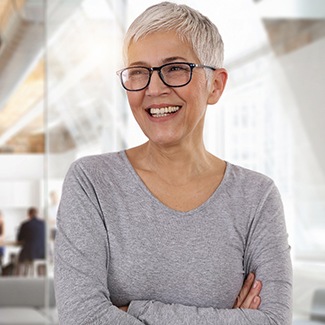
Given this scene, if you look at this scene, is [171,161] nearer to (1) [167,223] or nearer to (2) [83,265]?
(1) [167,223]

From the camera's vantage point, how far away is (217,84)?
1.59 metres

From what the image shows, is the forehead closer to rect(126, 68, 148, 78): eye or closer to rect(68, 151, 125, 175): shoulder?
rect(126, 68, 148, 78): eye

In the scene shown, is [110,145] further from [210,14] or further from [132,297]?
[132,297]

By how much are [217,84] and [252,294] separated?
406 mm

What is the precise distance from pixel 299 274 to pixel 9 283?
3616 mm

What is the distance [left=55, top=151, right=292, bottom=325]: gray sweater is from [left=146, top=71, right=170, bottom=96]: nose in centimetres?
17

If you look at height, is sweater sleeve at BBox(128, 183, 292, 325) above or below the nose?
below

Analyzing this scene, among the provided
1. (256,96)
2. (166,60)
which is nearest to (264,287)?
(166,60)

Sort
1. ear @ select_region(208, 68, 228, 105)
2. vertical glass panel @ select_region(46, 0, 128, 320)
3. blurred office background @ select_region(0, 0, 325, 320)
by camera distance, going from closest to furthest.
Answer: ear @ select_region(208, 68, 228, 105), blurred office background @ select_region(0, 0, 325, 320), vertical glass panel @ select_region(46, 0, 128, 320)

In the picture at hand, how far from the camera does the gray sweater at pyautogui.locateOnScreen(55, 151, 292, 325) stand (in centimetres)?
147

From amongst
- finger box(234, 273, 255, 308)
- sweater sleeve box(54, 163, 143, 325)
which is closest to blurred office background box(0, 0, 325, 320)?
finger box(234, 273, 255, 308)

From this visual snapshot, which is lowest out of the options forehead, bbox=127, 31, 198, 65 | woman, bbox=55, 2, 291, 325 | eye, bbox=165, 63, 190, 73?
woman, bbox=55, 2, 291, 325

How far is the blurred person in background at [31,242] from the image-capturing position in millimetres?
7887

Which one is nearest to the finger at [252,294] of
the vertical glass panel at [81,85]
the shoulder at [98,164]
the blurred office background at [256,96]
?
the shoulder at [98,164]
